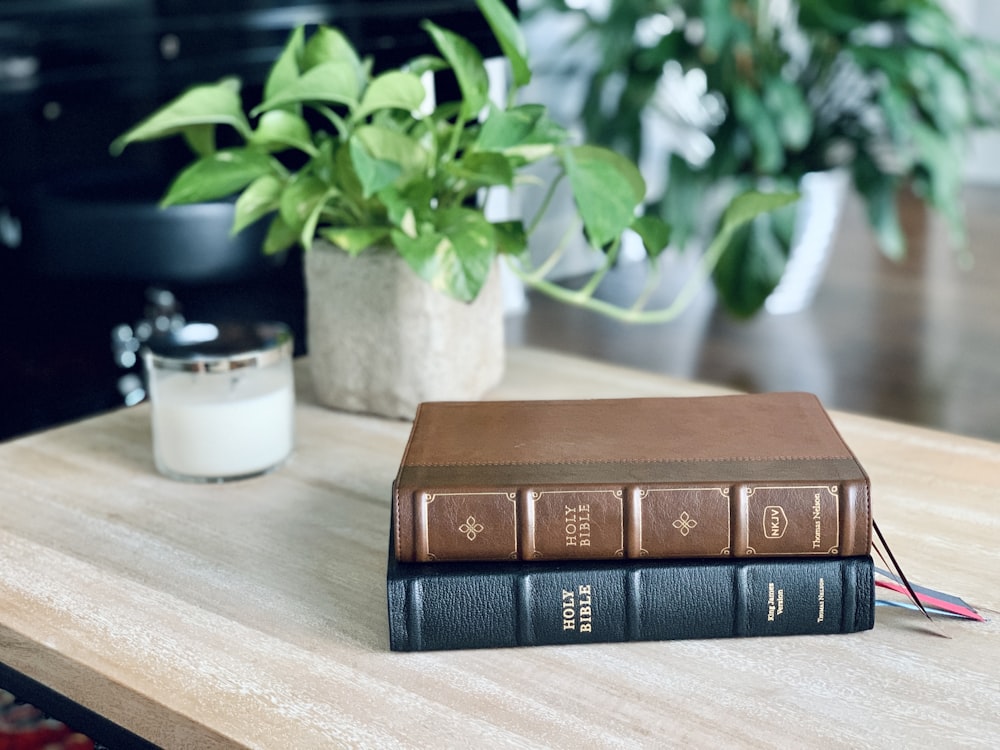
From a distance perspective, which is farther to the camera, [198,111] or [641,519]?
[198,111]

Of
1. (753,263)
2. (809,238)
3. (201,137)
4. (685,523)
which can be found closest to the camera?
(685,523)

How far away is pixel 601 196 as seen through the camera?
0.83m

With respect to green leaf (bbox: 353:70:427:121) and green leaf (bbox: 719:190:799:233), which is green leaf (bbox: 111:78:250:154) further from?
green leaf (bbox: 719:190:799:233)

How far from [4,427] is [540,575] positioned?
169cm

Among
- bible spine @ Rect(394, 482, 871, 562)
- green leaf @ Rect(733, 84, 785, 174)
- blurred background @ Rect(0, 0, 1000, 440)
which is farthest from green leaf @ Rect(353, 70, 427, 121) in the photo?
green leaf @ Rect(733, 84, 785, 174)

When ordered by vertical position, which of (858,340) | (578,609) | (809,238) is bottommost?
(858,340)

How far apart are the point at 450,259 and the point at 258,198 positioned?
180mm

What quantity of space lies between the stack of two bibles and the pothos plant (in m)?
0.25

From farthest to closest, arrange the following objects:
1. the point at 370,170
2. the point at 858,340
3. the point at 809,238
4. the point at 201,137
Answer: the point at 809,238 → the point at 858,340 → the point at 201,137 → the point at 370,170

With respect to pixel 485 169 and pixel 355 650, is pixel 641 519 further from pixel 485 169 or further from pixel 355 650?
pixel 485 169

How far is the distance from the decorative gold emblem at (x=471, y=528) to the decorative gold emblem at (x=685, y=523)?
0.35 ft

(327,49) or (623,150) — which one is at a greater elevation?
(327,49)

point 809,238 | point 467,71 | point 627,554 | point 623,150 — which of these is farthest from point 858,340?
point 627,554

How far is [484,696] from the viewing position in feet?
1.90
